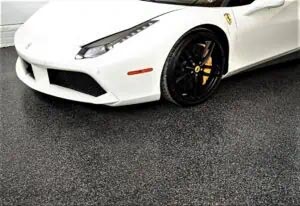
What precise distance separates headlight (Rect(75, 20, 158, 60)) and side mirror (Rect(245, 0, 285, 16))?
0.79 metres

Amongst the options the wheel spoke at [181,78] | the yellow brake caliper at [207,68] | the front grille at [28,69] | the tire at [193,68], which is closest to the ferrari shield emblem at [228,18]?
the tire at [193,68]

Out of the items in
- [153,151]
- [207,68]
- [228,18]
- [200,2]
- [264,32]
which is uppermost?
[200,2]

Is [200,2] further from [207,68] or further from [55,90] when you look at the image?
[55,90]

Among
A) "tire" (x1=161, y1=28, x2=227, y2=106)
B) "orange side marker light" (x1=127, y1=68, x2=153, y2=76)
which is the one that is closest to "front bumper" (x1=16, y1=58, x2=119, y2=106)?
"orange side marker light" (x1=127, y1=68, x2=153, y2=76)

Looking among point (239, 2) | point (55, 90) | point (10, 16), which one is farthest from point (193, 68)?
point (10, 16)

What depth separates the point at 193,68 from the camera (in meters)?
2.45

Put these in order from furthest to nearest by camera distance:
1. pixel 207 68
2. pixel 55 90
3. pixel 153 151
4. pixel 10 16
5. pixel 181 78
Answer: pixel 10 16 < pixel 207 68 < pixel 181 78 < pixel 55 90 < pixel 153 151

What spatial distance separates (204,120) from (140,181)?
0.76m

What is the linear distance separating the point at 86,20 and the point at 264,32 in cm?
127

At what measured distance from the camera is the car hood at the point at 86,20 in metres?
2.25

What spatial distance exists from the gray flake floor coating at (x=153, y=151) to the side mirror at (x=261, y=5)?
61 cm

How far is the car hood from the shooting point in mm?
2254

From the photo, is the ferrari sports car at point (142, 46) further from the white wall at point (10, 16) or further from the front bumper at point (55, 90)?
the white wall at point (10, 16)

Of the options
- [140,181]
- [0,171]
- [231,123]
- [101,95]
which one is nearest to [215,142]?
[231,123]
